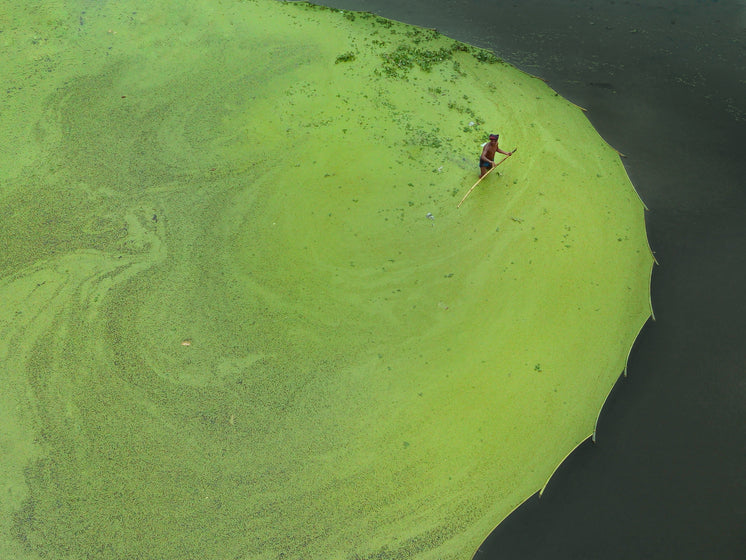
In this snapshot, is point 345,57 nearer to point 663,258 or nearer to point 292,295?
point 292,295

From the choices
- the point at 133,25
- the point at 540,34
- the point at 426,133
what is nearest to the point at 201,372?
the point at 426,133

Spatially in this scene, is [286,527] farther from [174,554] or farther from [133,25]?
[133,25]

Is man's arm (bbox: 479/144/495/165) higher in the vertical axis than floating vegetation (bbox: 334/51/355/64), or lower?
lower

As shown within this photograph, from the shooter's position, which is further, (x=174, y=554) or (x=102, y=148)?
(x=102, y=148)

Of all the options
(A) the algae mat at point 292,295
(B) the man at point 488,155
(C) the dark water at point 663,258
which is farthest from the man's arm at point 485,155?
(C) the dark water at point 663,258

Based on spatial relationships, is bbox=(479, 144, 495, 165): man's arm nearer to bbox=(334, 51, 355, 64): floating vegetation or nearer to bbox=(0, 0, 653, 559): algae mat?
bbox=(0, 0, 653, 559): algae mat

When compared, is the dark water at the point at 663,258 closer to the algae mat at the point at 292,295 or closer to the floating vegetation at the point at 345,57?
the algae mat at the point at 292,295

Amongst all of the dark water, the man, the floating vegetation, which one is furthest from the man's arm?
the floating vegetation
